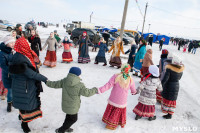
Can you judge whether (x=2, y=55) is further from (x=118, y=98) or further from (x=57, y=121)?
(x=118, y=98)

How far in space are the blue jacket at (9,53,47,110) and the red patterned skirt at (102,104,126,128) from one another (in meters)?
1.49

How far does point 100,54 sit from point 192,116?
17.0 feet

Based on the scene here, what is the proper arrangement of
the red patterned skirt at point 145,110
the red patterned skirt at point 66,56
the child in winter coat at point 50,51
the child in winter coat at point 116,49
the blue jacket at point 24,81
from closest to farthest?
the blue jacket at point 24,81 < the red patterned skirt at point 145,110 < the child in winter coat at point 50,51 < the child in winter coat at point 116,49 < the red patterned skirt at point 66,56

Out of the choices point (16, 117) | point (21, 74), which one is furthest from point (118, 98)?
point (16, 117)

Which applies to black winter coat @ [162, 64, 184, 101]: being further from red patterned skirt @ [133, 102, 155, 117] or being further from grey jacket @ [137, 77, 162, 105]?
red patterned skirt @ [133, 102, 155, 117]

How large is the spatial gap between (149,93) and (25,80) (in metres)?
2.63

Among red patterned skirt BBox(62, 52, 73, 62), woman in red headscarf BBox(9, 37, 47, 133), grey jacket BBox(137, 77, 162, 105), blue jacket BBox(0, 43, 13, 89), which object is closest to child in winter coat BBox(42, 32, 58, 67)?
red patterned skirt BBox(62, 52, 73, 62)

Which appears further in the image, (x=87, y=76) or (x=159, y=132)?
(x=87, y=76)

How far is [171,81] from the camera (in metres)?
3.70

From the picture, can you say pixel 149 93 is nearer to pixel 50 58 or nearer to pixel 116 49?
pixel 116 49

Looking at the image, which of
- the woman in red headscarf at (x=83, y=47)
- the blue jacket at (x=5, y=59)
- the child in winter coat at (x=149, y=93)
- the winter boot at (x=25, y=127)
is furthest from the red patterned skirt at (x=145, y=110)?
the woman in red headscarf at (x=83, y=47)

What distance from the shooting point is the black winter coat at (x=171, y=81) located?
355 centimetres

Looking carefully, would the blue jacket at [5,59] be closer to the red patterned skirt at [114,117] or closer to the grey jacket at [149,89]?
the red patterned skirt at [114,117]

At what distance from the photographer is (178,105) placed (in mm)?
4566
